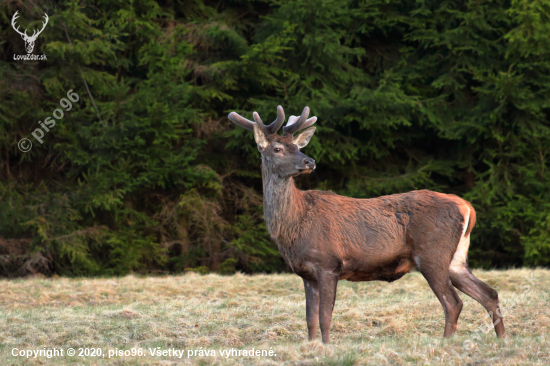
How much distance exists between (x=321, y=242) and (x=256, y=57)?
8.88 meters

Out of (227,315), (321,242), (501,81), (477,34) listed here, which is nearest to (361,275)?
(321,242)

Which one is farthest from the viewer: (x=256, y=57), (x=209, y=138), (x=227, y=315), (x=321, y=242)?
(x=209, y=138)

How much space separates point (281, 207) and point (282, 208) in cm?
2

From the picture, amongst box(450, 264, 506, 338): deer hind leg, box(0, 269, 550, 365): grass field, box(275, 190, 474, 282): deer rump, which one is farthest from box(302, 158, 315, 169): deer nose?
box(450, 264, 506, 338): deer hind leg

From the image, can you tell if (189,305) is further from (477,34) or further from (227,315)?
(477,34)

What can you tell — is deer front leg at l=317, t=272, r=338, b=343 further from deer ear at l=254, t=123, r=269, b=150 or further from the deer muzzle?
deer ear at l=254, t=123, r=269, b=150

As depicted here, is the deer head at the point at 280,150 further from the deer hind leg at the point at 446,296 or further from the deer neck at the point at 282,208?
the deer hind leg at the point at 446,296

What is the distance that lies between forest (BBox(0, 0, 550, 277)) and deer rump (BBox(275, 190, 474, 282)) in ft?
24.8

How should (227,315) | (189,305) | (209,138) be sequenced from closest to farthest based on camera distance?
1. (227,315)
2. (189,305)
3. (209,138)

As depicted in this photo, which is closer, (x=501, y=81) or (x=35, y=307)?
(x=35, y=307)

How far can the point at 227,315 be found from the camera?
7945 millimetres

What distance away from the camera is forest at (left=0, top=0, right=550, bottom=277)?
46.1ft

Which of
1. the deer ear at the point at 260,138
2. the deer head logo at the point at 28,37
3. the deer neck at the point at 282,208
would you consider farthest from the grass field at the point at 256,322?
the deer head logo at the point at 28,37

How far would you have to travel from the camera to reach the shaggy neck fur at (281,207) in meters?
6.52
